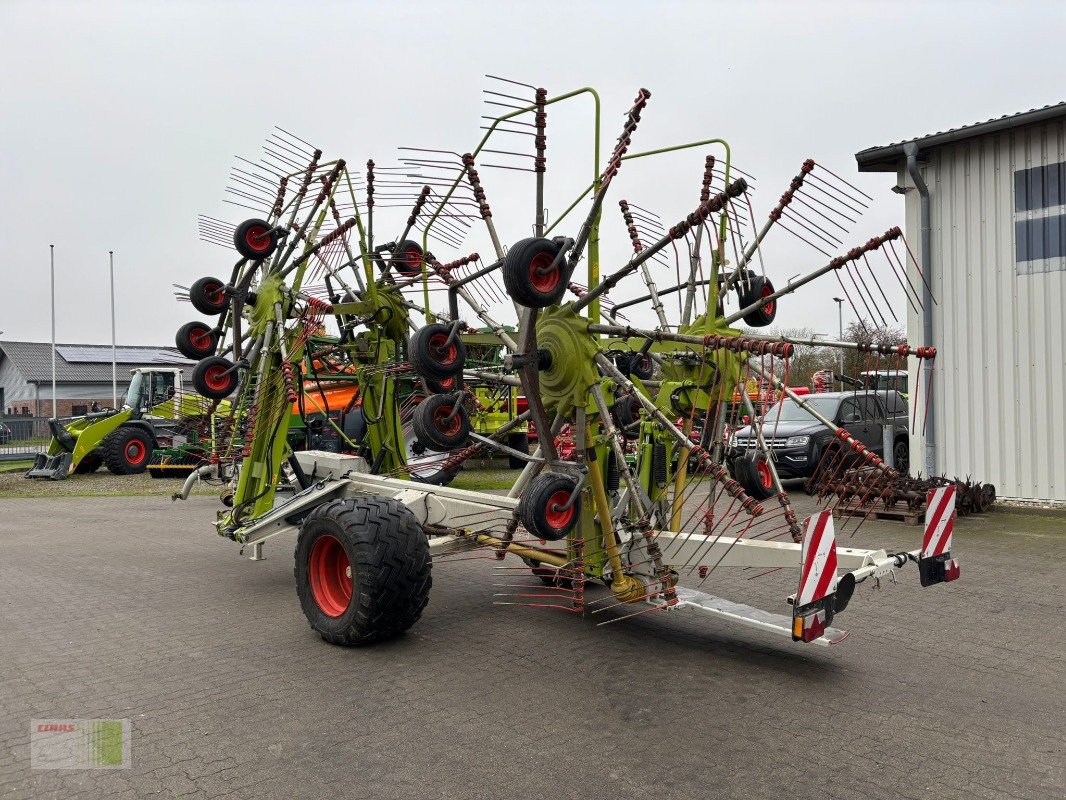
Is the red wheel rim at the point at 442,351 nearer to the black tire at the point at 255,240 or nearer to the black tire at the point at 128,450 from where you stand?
the black tire at the point at 255,240

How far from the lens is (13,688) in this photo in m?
4.95

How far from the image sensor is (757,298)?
6.18 metres

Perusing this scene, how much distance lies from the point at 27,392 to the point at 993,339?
47.8 metres

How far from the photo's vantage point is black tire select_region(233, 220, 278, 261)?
7391mm

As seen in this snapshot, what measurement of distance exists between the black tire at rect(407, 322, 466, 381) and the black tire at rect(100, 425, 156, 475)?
55.1ft

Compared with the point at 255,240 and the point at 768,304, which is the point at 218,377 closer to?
the point at 255,240

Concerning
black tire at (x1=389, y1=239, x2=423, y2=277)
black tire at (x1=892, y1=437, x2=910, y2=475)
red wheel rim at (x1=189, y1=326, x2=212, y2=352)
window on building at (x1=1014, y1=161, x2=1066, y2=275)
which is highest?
window on building at (x1=1014, y1=161, x2=1066, y2=275)

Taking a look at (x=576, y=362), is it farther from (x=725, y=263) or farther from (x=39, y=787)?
(x=39, y=787)

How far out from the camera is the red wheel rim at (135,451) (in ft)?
65.5

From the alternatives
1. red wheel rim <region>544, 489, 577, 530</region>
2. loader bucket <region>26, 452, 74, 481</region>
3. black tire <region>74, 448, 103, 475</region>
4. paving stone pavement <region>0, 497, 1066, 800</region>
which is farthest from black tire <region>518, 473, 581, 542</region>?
black tire <region>74, 448, 103, 475</region>

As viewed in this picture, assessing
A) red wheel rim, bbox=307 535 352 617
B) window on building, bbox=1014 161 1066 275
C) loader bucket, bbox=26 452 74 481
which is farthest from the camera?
loader bucket, bbox=26 452 74 481

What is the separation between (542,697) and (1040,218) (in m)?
10.2

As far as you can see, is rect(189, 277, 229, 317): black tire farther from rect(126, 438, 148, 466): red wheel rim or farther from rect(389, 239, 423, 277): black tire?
rect(126, 438, 148, 466): red wheel rim

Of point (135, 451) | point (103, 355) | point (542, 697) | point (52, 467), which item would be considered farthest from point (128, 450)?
point (103, 355)
